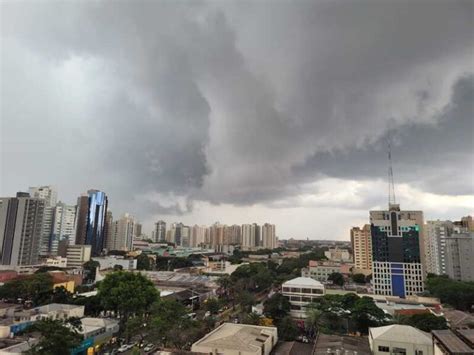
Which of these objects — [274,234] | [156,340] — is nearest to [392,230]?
[156,340]

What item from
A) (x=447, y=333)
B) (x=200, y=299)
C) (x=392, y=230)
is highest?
(x=392, y=230)

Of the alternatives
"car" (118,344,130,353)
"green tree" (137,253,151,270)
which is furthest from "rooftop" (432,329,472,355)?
"green tree" (137,253,151,270)

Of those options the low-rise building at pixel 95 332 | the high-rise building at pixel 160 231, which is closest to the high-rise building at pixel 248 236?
the high-rise building at pixel 160 231

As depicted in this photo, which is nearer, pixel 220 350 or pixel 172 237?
pixel 220 350

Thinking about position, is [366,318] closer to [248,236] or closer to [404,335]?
[404,335]

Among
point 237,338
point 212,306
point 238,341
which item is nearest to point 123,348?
point 212,306

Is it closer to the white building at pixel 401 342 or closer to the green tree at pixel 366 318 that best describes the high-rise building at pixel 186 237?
the green tree at pixel 366 318

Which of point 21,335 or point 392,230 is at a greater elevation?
point 392,230

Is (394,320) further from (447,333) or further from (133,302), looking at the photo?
(133,302)
